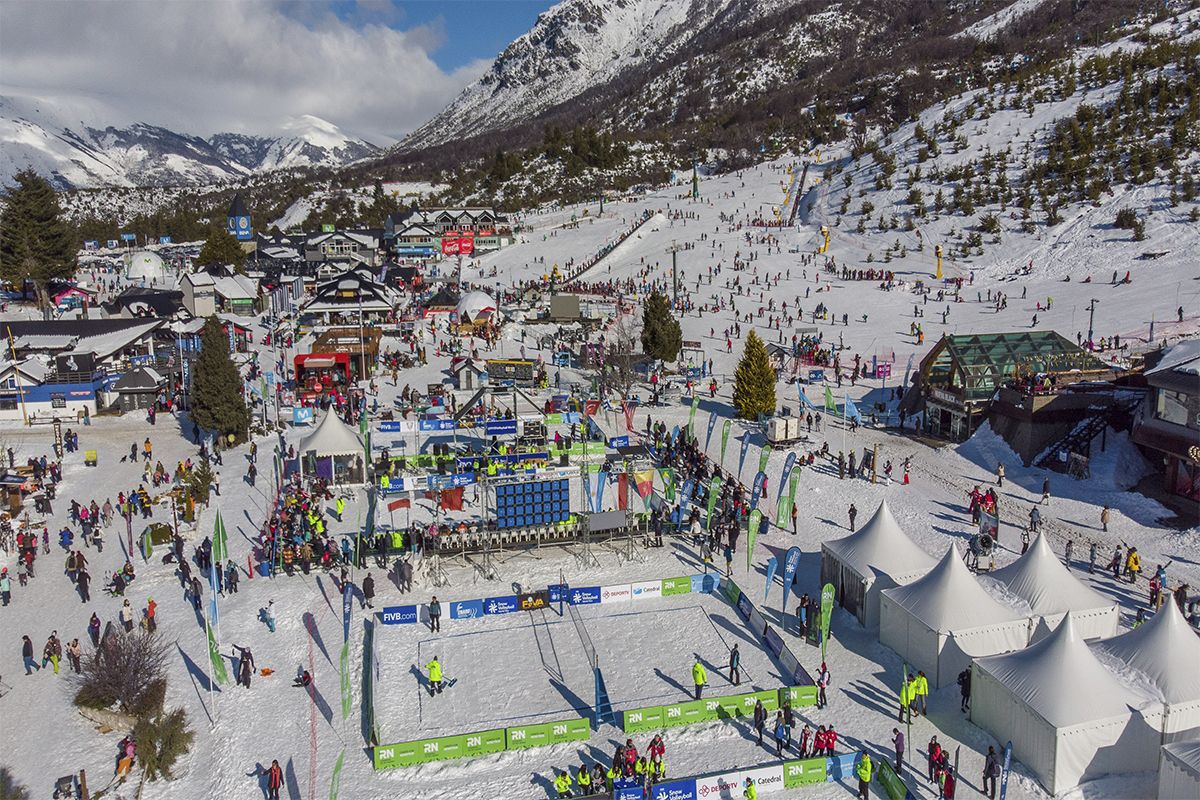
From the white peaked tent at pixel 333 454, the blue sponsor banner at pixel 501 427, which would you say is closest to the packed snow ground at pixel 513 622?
the white peaked tent at pixel 333 454

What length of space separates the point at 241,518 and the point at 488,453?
7429 mm

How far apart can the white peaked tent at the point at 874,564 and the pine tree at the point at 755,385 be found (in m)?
13.8

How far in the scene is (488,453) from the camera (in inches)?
1171

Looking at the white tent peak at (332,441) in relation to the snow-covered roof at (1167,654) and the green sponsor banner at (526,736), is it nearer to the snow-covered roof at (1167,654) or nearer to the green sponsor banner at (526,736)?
the green sponsor banner at (526,736)

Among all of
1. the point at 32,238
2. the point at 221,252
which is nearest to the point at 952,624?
the point at 32,238

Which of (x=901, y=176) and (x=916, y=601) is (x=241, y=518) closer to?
(x=916, y=601)

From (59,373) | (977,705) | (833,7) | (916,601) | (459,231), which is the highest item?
(833,7)

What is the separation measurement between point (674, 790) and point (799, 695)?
3.55 meters

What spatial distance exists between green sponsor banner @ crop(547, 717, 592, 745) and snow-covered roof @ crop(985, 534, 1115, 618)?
8999 millimetres

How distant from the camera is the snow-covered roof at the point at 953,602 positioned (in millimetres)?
17656

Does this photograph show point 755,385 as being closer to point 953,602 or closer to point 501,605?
point 501,605

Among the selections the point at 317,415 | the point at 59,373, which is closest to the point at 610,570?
the point at 317,415

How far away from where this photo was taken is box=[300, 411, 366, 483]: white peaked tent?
95.1 feet

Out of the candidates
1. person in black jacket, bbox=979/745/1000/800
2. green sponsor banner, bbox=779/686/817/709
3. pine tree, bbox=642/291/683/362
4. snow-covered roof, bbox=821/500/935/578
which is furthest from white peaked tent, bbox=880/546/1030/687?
pine tree, bbox=642/291/683/362
